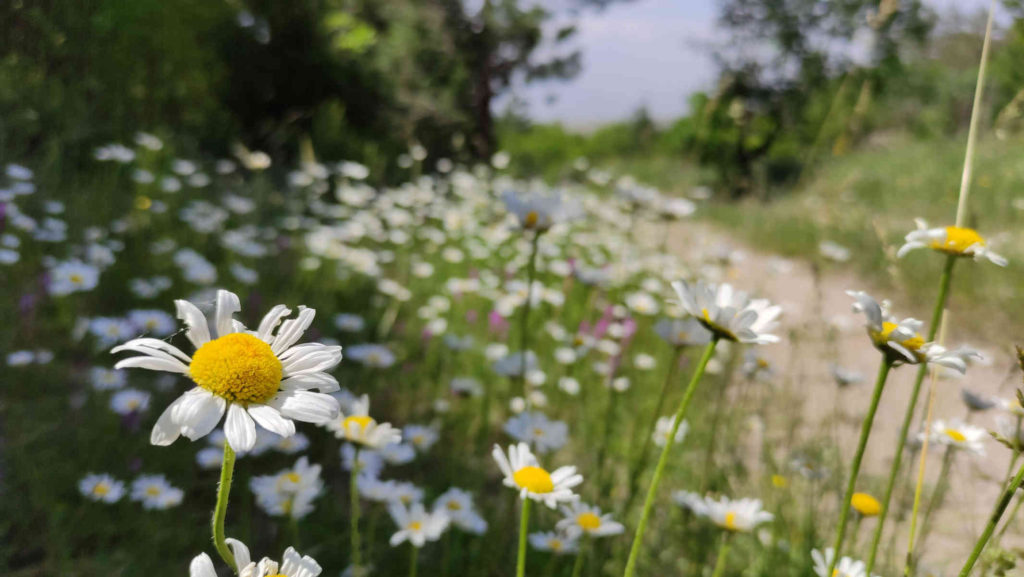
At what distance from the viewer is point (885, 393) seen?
3.00 m

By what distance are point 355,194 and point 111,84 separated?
1393mm

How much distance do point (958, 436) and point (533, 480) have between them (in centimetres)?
86

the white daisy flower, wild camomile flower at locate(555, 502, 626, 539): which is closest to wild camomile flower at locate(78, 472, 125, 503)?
the white daisy flower

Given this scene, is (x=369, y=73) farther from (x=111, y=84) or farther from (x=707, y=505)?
(x=707, y=505)

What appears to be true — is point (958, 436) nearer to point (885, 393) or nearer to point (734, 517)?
point (734, 517)

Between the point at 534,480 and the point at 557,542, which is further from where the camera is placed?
the point at 557,542

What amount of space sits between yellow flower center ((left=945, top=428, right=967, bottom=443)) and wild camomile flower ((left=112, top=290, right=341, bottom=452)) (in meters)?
1.07

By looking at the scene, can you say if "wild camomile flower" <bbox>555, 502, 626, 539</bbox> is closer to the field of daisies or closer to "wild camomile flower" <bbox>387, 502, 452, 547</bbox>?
the field of daisies

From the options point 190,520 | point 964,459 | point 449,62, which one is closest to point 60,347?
point 190,520

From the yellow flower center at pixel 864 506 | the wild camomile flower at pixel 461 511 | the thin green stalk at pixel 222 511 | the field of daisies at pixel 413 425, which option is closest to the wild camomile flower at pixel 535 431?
the field of daisies at pixel 413 425

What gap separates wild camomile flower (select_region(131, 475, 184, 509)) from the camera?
4.53 ft

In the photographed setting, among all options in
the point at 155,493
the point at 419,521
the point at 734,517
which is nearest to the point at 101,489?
the point at 155,493

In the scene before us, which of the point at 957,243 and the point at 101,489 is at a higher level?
Result: the point at 957,243

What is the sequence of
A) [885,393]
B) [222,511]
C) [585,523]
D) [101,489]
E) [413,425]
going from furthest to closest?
[885,393] → [413,425] → [101,489] → [585,523] → [222,511]
